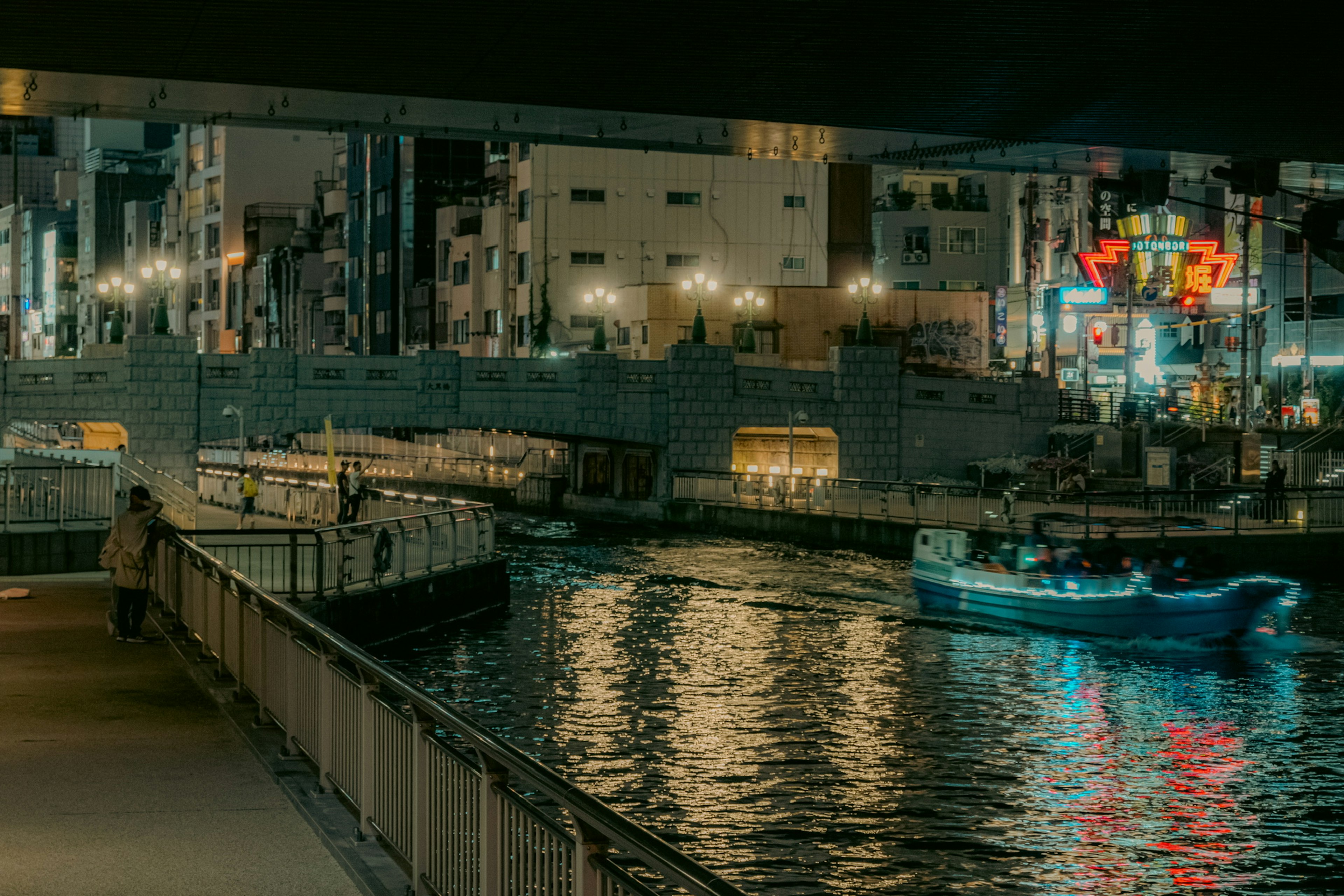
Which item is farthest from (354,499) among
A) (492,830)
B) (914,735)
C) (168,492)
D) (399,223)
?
(399,223)

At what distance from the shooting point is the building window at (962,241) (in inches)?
3738

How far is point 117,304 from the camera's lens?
76500 millimetres

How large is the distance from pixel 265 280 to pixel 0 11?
103127 millimetres

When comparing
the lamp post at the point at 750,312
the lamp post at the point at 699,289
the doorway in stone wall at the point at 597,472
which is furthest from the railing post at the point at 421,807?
the lamp post at the point at 750,312

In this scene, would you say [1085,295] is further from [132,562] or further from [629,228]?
[132,562]

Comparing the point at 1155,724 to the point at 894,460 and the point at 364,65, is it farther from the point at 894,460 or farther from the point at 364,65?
the point at 894,460

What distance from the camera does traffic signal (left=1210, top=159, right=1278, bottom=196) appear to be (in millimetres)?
22938

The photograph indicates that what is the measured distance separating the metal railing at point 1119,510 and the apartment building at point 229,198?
80170mm

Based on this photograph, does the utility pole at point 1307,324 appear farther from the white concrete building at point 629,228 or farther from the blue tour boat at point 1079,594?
the blue tour boat at point 1079,594

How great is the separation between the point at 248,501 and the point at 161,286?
115 ft

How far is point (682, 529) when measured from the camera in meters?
53.8

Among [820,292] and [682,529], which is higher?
[820,292]

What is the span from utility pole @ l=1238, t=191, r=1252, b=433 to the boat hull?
1290 inches

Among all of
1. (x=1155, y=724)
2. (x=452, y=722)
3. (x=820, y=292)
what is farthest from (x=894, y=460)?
(x=452, y=722)
